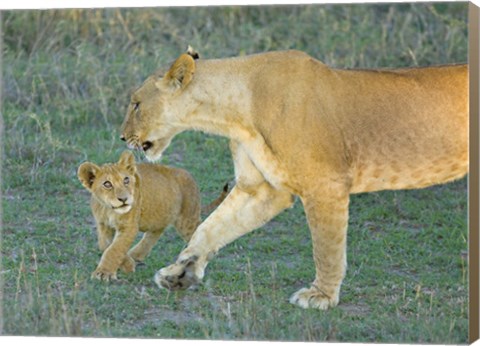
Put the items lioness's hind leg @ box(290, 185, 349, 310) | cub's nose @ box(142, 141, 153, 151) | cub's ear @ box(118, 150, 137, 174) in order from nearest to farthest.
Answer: lioness's hind leg @ box(290, 185, 349, 310)
cub's nose @ box(142, 141, 153, 151)
cub's ear @ box(118, 150, 137, 174)

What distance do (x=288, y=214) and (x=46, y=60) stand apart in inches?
87.8

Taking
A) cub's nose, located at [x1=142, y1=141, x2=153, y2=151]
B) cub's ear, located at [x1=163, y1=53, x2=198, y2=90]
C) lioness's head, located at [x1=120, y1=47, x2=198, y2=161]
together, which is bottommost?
cub's nose, located at [x1=142, y1=141, x2=153, y2=151]

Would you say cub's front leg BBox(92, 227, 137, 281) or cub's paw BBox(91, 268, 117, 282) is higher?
cub's front leg BBox(92, 227, 137, 281)

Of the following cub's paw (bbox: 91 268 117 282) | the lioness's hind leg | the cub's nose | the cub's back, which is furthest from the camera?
the cub's back

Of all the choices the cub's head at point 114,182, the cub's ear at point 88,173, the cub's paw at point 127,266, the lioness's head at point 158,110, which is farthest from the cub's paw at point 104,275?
the lioness's head at point 158,110

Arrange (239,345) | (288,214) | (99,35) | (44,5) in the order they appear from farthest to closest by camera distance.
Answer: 1. (99,35)
2. (288,214)
3. (44,5)
4. (239,345)

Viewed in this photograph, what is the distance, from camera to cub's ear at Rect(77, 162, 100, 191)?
6461 millimetres

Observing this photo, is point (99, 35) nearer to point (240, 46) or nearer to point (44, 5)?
point (240, 46)

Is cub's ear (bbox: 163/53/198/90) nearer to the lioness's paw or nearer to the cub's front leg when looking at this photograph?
the cub's front leg

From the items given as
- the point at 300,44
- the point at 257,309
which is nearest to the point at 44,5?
the point at 257,309

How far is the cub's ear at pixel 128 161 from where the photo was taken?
6500 mm

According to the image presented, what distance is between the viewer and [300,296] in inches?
240

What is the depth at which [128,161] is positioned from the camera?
6.52 metres

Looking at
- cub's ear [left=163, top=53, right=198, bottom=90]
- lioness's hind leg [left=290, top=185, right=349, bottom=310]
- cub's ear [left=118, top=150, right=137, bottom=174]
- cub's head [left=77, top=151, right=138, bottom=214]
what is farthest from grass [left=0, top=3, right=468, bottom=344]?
cub's ear [left=163, top=53, right=198, bottom=90]
